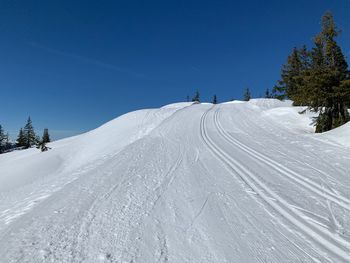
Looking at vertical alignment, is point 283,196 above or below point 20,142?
below

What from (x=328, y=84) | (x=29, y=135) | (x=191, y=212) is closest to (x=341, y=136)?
(x=328, y=84)

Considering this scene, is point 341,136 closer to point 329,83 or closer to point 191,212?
point 329,83

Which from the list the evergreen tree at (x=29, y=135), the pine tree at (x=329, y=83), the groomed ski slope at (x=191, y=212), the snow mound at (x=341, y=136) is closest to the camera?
the groomed ski slope at (x=191, y=212)

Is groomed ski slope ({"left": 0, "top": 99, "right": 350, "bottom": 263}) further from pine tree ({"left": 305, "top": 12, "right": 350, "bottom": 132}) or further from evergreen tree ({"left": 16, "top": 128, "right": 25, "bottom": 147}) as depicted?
evergreen tree ({"left": 16, "top": 128, "right": 25, "bottom": 147})

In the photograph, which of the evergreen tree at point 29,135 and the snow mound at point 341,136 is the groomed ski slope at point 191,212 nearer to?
the snow mound at point 341,136

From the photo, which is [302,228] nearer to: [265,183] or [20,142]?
[265,183]

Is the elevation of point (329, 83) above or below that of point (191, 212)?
above

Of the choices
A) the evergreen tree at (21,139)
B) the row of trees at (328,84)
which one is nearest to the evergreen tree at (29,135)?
the evergreen tree at (21,139)

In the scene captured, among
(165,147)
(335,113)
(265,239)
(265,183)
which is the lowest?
(265,239)

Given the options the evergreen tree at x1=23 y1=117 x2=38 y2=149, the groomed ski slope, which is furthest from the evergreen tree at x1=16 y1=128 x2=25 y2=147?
the groomed ski slope

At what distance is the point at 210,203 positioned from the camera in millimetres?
5086

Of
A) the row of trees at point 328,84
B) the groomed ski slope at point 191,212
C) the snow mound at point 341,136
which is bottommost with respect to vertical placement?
the groomed ski slope at point 191,212

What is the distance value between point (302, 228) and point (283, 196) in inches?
54.3

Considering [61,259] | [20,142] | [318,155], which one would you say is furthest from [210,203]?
[20,142]
